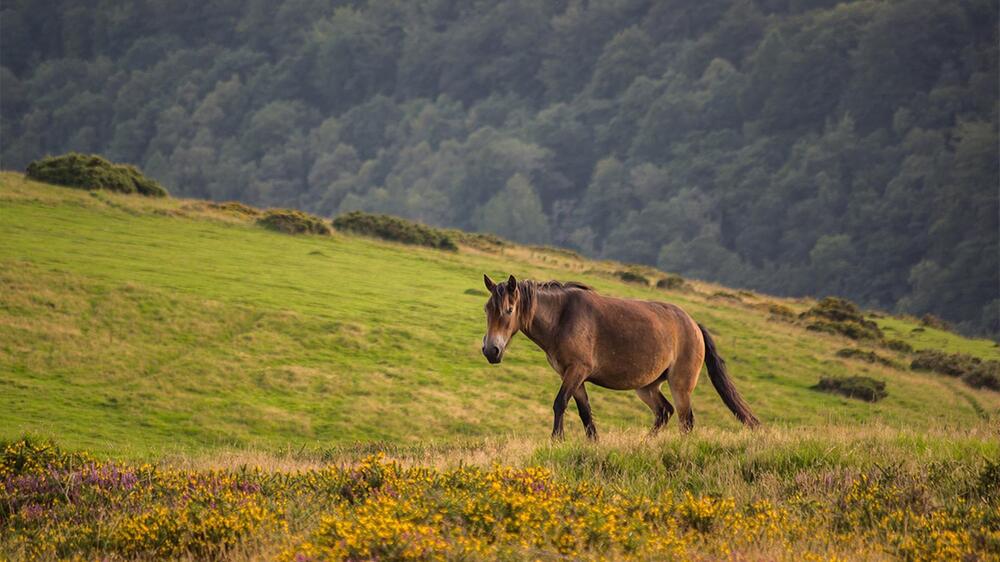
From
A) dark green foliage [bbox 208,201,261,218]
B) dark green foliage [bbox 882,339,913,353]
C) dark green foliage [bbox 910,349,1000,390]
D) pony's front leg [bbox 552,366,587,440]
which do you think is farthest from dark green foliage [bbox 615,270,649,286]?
pony's front leg [bbox 552,366,587,440]

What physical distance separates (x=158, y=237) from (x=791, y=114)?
520 ft

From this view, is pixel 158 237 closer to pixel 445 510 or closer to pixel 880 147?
pixel 445 510

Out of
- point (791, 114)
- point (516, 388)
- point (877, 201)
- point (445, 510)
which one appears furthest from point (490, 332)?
point (791, 114)

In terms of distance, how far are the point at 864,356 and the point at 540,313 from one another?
24826 mm

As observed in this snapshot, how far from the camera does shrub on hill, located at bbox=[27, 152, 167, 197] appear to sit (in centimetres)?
4162

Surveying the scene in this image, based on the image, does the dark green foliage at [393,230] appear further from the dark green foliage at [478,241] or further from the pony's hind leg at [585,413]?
the pony's hind leg at [585,413]

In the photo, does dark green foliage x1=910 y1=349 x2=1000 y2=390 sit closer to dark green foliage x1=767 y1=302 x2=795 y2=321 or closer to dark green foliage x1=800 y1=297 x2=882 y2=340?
dark green foliage x1=800 y1=297 x2=882 y2=340

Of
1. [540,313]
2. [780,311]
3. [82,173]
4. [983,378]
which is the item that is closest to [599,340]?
[540,313]

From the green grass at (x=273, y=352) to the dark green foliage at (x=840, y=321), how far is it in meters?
1.60

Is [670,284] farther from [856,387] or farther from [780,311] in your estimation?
[856,387]

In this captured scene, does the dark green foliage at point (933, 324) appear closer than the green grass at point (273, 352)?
No

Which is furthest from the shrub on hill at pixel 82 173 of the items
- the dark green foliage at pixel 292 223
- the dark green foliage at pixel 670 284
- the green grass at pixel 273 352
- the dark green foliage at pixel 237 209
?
the dark green foliage at pixel 670 284

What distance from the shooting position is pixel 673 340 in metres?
15.7

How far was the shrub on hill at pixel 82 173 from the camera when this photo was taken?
41625 millimetres
